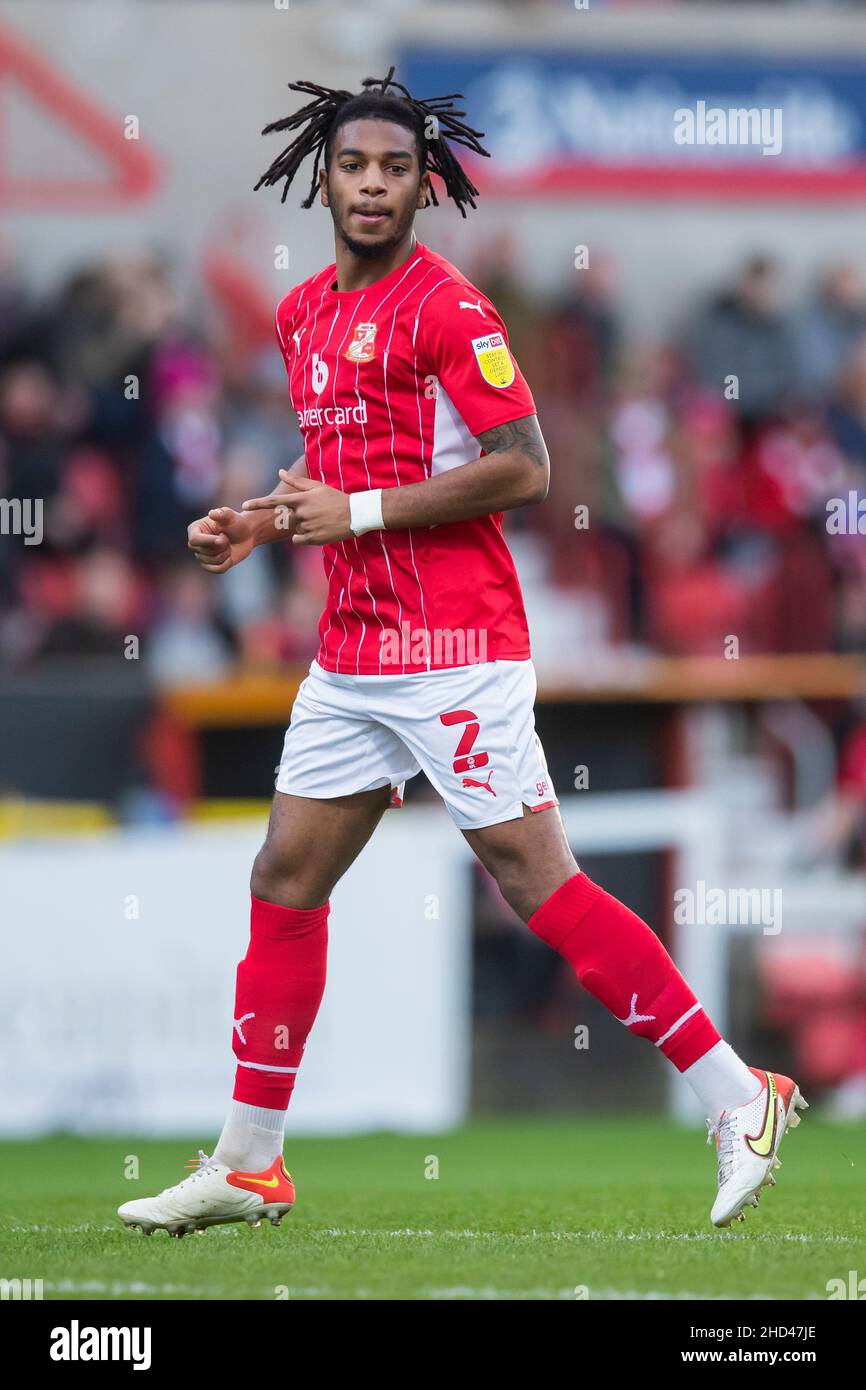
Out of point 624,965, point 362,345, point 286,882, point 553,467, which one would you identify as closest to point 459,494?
point 362,345

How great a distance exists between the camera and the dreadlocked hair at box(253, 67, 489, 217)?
5.12 metres

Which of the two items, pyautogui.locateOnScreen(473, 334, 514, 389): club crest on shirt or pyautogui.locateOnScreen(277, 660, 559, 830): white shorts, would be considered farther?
pyautogui.locateOnScreen(277, 660, 559, 830): white shorts

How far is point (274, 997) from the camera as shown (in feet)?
17.5

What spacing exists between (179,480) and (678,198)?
5.89 m

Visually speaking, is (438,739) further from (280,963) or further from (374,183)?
(374,183)

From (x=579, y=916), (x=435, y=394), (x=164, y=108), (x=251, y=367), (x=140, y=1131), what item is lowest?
(x=140, y=1131)

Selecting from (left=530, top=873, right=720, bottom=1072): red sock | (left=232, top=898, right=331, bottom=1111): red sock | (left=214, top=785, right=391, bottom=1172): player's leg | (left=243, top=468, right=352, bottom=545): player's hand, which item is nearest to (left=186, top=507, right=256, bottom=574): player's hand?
(left=243, top=468, right=352, bottom=545): player's hand

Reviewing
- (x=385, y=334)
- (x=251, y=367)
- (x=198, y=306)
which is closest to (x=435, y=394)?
(x=385, y=334)

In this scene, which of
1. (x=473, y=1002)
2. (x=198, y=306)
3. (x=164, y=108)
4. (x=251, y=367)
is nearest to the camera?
(x=473, y=1002)

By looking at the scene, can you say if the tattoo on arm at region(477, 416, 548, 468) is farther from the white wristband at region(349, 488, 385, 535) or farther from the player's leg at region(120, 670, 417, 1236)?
the player's leg at region(120, 670, 417, 1236)

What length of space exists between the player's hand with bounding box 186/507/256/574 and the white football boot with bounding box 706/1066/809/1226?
1789mm

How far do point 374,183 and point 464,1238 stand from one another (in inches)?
100

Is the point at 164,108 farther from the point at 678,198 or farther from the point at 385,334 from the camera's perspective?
the point at 385,334

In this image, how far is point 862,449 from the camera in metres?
14.1
